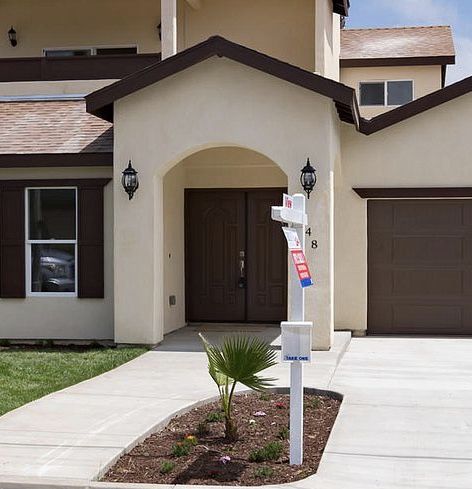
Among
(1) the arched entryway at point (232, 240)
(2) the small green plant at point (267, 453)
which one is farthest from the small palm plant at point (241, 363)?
(1) the arched entryway at point (232, 240)

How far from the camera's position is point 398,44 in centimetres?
2375

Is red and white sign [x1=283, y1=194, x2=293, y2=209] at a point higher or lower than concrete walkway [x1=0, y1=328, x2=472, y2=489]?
higher

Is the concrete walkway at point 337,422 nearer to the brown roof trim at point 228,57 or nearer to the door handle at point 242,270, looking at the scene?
the door handle at point 242,270

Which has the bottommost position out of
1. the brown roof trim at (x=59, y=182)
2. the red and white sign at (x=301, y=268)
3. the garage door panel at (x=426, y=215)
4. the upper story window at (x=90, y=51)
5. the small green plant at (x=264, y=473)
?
the small green plant at (x=264, y=473)

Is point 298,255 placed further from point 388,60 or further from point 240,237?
point 388,60

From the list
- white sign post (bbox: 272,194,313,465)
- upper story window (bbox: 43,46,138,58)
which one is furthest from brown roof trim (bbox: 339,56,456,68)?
white sign post (bbox: 272,194,313,465)

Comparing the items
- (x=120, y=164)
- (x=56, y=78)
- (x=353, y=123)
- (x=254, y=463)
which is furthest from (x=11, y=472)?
(x=56, y=78)

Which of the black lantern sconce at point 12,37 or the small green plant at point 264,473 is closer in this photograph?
the small green plant at point 264,473

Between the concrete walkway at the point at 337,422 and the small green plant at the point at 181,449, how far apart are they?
0.46 metres

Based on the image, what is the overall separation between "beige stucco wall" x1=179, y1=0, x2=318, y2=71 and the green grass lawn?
8161 mm

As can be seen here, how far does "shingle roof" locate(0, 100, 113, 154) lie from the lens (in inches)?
555

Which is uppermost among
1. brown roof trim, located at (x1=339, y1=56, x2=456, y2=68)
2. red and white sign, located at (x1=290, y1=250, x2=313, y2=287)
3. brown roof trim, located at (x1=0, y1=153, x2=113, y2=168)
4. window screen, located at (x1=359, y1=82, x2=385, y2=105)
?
brown roof trim, located at (x1=339, y1=56, x2=456, y2=68)

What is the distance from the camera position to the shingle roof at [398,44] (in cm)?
2264

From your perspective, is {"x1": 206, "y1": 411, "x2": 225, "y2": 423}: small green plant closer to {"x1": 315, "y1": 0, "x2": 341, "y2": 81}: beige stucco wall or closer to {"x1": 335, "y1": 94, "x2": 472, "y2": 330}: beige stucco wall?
{"x1": 335, "y1": 94, "x2": 472, "y2": 330}: beige stucco wall
